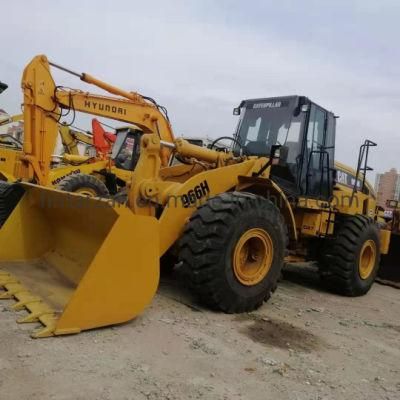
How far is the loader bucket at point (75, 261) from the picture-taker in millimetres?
3691

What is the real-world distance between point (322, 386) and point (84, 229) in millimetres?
2830

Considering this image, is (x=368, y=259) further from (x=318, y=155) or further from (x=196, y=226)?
(x=196, y=226)

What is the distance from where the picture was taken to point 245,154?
655 centimetres

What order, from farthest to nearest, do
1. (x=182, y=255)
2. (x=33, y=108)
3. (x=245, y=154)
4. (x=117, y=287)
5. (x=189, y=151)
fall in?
1. (x=33, y=108)
2. (x=245, y=154)
3. (x=189, y=151)
4. (x=182, y=255)
5. (x=117, y=287)

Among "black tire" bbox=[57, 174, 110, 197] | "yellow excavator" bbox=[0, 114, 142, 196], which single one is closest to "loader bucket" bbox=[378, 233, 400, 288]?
"black tire" bbox=[57, 174, 110, 197]

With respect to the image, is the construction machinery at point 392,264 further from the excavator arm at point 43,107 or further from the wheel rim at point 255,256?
the excavator arm at point 43,107

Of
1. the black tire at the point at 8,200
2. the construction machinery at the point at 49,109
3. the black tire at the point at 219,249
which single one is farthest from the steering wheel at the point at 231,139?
the black tire at the point at 8,200

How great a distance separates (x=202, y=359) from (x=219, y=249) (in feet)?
4.05

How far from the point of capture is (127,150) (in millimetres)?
11086

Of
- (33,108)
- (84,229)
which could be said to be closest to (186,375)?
(84,229)

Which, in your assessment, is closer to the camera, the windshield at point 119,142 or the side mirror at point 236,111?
the side mirror at point 236,111

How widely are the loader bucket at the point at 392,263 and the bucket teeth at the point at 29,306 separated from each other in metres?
6.46

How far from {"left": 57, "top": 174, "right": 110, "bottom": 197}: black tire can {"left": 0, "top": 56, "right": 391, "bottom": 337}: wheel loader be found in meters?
2.48

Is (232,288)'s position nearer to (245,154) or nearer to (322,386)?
(322,386)
